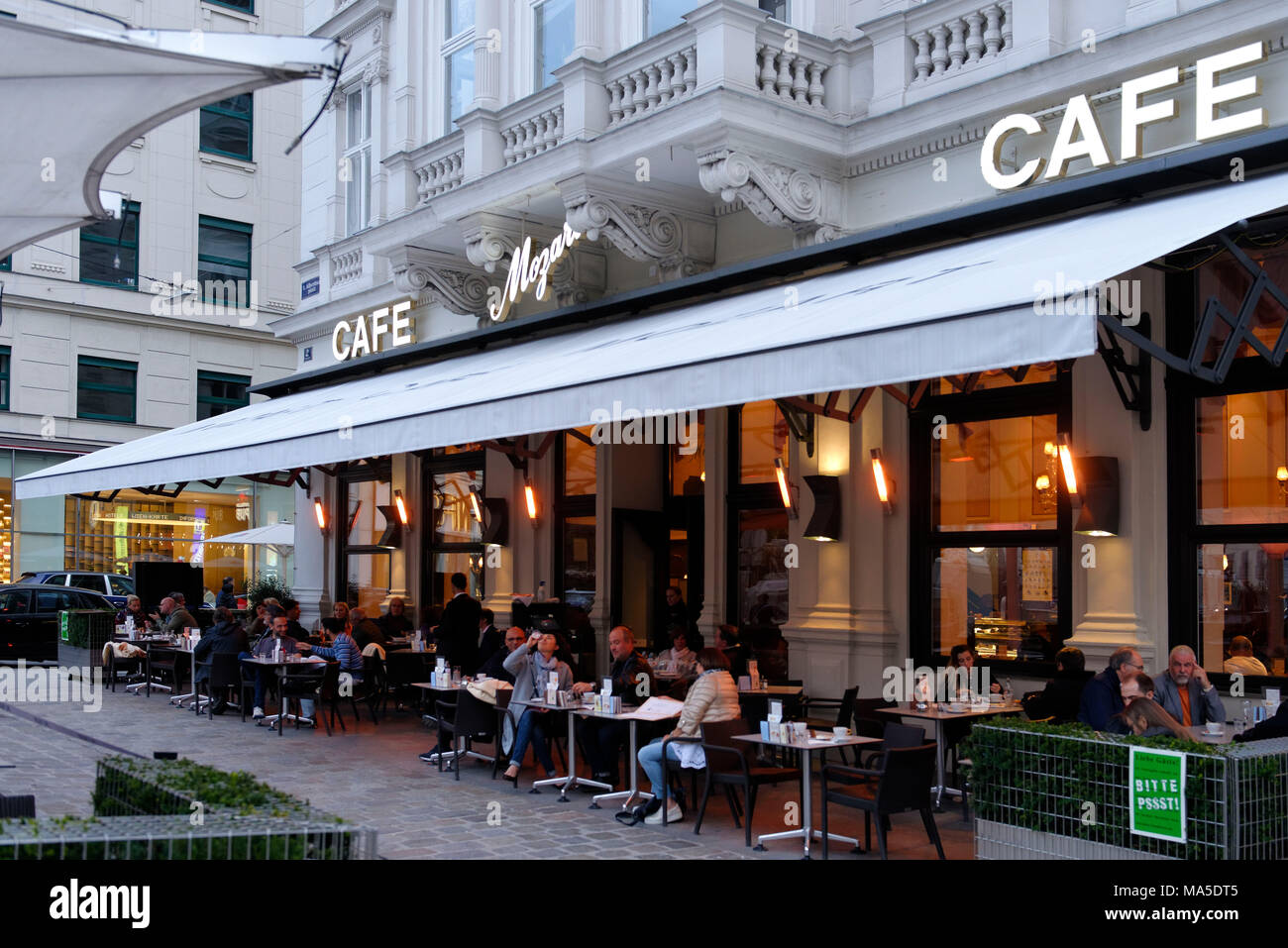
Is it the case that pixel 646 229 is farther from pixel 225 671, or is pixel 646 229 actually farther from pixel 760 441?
pixel 225 671

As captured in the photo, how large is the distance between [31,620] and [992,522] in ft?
54.8

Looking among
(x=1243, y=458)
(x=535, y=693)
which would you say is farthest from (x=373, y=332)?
(x=1243, y=458)

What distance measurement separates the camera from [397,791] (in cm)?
1036

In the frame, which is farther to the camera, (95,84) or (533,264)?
(533,264)

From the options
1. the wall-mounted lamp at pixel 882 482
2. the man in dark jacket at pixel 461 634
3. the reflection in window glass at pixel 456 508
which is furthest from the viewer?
the reflection in window glass at pixel 456 508

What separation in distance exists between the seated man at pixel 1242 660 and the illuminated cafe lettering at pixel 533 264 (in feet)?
23.4

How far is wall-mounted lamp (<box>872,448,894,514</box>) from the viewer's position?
39.1 feet

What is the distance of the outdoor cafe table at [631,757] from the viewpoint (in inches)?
385

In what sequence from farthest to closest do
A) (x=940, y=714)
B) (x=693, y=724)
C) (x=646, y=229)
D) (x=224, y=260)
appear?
(x=224, y=260) → (x=646, y=229) → (x=940, y=714) → (x=693, y=724)

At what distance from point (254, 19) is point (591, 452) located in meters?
22.6

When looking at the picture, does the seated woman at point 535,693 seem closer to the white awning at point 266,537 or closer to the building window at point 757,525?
the building window at point 757,525

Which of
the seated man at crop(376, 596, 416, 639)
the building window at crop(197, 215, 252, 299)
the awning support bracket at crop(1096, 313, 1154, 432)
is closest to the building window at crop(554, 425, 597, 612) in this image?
the seated man at crop(376, 596, 416, 639)

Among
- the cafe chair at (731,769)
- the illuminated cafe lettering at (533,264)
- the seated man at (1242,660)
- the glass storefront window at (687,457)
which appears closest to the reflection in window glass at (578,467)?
the glass storefront window at (687,457)
